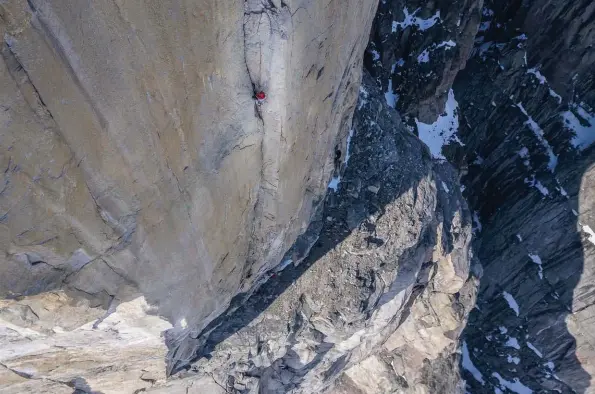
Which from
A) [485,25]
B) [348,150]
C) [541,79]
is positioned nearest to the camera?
[348,150]

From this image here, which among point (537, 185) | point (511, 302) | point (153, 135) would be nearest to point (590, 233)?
point (537, 185)

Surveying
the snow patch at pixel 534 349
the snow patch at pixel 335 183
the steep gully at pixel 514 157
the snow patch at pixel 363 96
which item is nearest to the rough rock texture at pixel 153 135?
the snow patch at pixel 335 183

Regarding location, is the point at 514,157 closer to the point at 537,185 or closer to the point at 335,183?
the point at 537,185

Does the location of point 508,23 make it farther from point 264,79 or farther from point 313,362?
point 264,79

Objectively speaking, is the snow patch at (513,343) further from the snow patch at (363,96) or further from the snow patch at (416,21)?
the snow patch at (416,21)

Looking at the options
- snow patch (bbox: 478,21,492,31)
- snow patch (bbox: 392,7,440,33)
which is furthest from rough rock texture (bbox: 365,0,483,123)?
snow patch (bbox: 478,21,492,31)

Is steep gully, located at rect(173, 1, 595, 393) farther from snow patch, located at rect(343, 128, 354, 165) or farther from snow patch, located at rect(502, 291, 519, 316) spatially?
snow patch, located at rect(343, 128, 354, 165)

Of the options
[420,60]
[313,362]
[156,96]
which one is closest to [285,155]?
[156,96]
